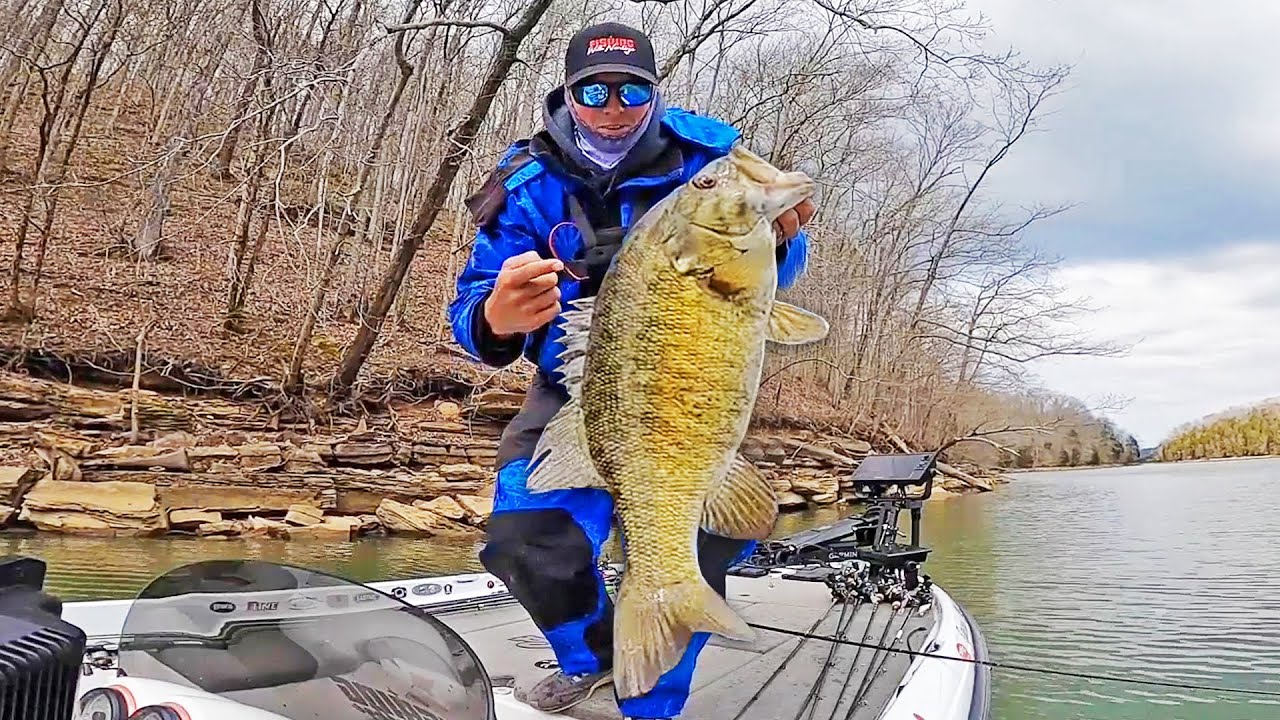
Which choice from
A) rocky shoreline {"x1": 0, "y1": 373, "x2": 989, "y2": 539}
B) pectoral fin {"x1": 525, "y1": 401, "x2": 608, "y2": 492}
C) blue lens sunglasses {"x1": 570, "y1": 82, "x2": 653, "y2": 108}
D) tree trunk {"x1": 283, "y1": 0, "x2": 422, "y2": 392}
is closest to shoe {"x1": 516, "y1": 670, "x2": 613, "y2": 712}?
pectoral fin {"x1": 525, "y1": 401, "x2": 608, "y2": 492}

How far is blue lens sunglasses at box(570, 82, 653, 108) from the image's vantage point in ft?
7.46

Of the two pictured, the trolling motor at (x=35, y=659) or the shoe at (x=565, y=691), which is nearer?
the trolling motor at (x=35, y=659)

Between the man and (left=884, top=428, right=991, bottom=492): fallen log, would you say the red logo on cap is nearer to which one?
the man

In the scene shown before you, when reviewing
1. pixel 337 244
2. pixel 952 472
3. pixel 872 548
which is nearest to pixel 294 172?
pixel 337 244

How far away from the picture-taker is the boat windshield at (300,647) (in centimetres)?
186

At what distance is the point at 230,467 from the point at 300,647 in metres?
10.9

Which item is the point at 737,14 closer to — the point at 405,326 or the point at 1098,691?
the point at 405,326

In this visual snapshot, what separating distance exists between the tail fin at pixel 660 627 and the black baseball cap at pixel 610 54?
1.16 meters

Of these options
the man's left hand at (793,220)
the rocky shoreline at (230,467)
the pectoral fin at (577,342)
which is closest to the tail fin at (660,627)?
the pectoral fin at (577,342)

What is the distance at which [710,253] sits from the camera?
→ 5.39 ft

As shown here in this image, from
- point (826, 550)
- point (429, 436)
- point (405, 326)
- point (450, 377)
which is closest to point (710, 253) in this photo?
point (826, 550)

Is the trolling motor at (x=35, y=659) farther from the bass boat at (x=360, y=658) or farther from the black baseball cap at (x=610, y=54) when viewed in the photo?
the black baseball cap at (x=610, y=54)

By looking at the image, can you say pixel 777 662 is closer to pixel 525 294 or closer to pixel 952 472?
pixel 525 294

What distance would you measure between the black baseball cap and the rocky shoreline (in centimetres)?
998
